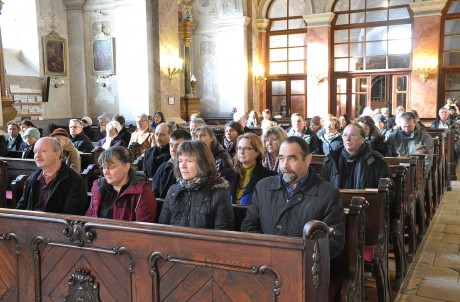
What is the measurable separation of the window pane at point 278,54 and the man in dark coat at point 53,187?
13279mm

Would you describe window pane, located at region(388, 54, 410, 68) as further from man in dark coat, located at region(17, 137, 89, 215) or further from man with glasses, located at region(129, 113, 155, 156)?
man in dark coat, located at region(17, 137, 89, 215)

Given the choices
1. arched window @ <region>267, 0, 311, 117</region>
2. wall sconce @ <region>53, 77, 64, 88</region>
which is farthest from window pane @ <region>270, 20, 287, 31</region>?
wall sconce @ <region>53, 77, 64, 88</region>

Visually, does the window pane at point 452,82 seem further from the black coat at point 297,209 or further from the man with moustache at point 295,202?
the black coat at point 297,209

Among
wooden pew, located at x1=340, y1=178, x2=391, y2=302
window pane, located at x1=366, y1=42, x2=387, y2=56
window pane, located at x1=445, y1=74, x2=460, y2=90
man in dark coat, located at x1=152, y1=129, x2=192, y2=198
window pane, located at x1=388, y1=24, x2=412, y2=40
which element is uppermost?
window pane, located at x1=388, y1=24, x2=412, y2=40

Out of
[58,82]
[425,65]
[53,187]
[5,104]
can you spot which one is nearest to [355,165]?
[53,187]

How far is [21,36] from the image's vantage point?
1130 centimetres

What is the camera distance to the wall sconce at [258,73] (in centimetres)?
1548

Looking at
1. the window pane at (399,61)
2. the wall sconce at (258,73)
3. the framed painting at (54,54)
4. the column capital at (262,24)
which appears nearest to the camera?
the framed painting at (54,54)

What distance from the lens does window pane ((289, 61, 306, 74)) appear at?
15.9 meters

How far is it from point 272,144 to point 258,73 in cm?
1151

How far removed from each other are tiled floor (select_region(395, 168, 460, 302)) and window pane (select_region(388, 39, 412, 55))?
373 inches

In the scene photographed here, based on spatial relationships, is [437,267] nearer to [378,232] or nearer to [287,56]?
[378,232]

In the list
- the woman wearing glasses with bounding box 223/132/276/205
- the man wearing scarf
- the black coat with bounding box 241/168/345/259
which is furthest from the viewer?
the man wearing scarf

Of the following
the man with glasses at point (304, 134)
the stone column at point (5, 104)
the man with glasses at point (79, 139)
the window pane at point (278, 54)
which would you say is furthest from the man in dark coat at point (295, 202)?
the window pane at point (278, 54)
